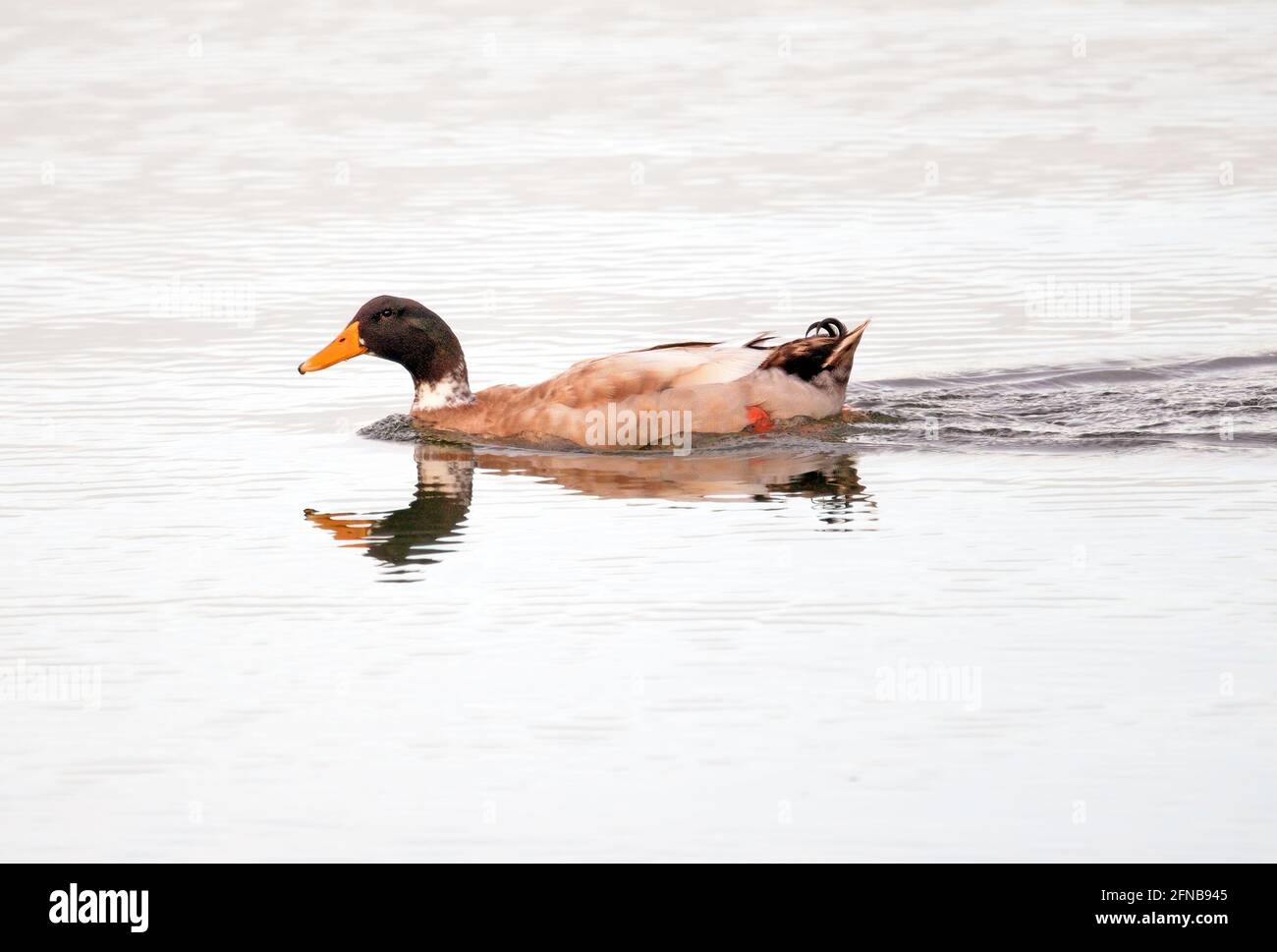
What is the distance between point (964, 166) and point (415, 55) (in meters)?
11.6

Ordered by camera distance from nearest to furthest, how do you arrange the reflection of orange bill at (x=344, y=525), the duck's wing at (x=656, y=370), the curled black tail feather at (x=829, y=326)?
the reflection of orange bill at (x=344, y=525), the duck's wing at (x=656, y=370), the curled black tail feather at (x=829, y=326)

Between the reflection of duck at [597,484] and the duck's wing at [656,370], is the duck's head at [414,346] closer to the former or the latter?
the reflection of duck at [597,484]

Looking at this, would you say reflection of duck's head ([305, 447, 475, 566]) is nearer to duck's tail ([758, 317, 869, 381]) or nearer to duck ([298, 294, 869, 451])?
duck ([298, 294, 869, 451])

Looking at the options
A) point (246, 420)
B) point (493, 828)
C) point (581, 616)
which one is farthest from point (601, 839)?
point (246, 420)

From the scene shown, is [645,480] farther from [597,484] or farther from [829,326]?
[829,326]

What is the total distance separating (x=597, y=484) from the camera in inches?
551

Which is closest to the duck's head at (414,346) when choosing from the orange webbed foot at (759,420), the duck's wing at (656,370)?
the duck's wing at (656,370)

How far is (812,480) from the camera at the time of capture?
1395cm

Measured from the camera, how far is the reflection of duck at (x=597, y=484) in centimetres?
1261

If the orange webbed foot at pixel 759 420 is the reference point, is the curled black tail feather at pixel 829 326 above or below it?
above

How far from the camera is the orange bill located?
1617 centimetres

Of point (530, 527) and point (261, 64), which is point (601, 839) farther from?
point (261, 64)

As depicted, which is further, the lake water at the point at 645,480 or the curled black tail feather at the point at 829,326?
the curled black tail feather at the point at 829,326

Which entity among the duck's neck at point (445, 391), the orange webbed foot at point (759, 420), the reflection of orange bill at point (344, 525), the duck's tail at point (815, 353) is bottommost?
the reflection of orange bill at point (344, 525)
